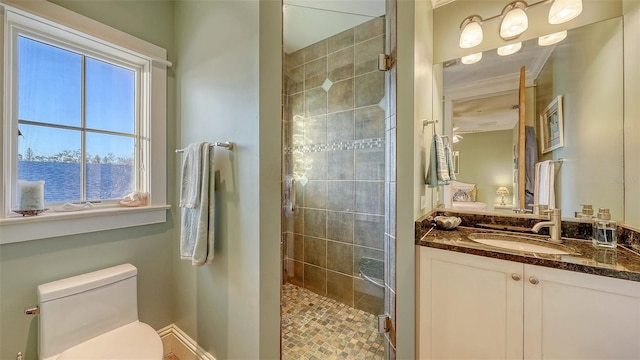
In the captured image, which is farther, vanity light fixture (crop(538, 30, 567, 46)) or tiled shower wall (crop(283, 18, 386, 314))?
tiled shower wall (crop(283, 18, 386, 314))

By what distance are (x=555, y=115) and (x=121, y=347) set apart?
271 cm

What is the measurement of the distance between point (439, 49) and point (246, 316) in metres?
2.16

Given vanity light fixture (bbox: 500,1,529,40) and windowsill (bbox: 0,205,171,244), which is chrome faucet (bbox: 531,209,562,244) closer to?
vanity light fixture (bbox: 500,1,529,40)

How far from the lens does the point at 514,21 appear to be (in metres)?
1.46

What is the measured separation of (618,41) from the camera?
48.4 inches

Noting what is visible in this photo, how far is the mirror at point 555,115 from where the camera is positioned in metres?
1.26

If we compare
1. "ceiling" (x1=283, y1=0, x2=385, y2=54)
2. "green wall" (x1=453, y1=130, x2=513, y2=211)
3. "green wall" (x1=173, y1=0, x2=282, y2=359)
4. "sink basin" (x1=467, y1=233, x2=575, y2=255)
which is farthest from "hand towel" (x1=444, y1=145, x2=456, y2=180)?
"green wall" (x1=173, y1=0, x2=282, y2=359)

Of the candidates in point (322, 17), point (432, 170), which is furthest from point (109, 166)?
point (432, 170)

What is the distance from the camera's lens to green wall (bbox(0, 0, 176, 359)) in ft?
3.58

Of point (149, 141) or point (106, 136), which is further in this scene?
point (149, 141)

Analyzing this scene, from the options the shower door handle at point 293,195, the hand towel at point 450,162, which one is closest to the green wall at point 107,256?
the shower door handle at point 293,195

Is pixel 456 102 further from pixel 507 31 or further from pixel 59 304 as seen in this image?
pixel 59 304

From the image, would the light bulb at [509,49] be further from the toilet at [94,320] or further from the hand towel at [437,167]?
the toilet at [94,320]

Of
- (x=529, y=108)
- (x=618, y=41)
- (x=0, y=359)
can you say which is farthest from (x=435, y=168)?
(x=0, y=359)
